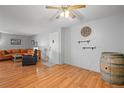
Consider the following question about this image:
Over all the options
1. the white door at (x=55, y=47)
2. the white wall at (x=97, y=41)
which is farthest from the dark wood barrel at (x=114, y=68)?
the white door at (x=55, y=47)

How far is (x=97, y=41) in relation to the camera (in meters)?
3.45

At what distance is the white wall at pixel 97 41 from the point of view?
2935 mm

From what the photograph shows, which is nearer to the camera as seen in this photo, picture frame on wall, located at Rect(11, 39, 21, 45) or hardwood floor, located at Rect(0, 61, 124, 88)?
hardwood floor, located at Rect(0, 61, 124, 88)

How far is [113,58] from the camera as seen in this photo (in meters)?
2.31

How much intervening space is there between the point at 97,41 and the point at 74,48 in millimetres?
1238

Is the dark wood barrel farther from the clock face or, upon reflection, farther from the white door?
the white door

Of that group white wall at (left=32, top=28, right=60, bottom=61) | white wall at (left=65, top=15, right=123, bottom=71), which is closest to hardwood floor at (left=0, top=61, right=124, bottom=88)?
white wall at (left=65, top=15, right=123, bottom=71)

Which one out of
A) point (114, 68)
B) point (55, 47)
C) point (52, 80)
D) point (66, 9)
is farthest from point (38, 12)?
point (55, 47)

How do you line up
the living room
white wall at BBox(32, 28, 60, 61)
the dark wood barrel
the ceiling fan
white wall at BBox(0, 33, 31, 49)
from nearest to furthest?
the ceiling fan < the dark wood barrel < the living room < white wall at BBox(32, 28, 60, 61) < white wall at BBox(0, 33, 31, 49)

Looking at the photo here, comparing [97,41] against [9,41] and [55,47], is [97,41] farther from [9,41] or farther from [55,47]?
[9,41]

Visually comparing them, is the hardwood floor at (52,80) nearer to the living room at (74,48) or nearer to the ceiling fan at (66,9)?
the living room at (74,48)

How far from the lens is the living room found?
2.37 metres

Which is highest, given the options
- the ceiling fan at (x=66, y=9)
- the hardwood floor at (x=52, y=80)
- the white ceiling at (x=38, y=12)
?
the white ceiling at (x=38, y=12)
